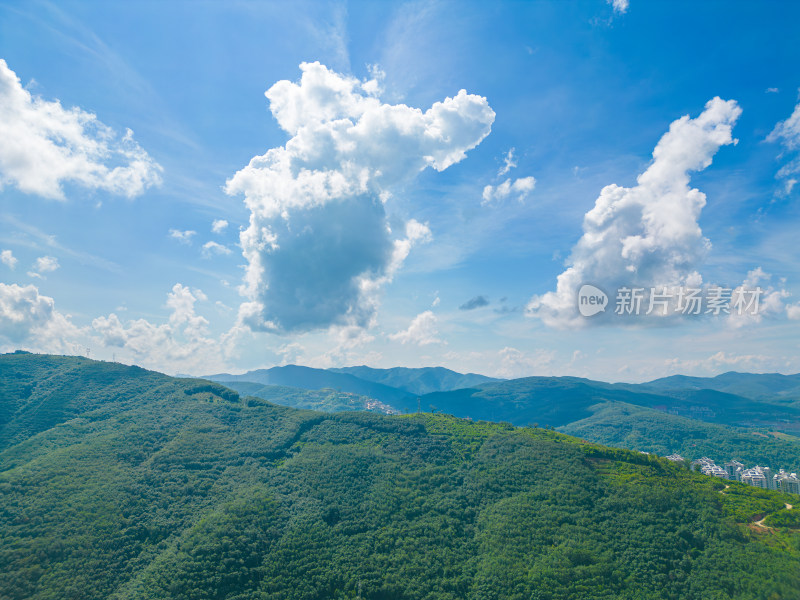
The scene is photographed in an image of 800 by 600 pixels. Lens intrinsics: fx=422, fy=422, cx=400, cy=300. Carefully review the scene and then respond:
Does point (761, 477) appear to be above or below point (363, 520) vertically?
above

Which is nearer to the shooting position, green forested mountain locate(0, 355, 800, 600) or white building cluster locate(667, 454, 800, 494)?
green forested mountain locate(0, 355, 800, 600)

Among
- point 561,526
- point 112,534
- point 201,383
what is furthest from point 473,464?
point 201,383

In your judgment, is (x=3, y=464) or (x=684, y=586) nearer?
(x=684, y=586)

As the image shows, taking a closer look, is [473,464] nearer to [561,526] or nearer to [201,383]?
[561,526]

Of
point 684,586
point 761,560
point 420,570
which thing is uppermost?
point 761,560

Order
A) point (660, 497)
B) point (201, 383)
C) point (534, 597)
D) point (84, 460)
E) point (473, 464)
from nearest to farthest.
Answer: point (534, 597) → point (660, 497) → point (84, 460) → point (473, 464) → point (201, 383)

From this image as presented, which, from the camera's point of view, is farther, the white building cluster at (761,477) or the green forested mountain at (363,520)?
the white building cluster at (761,477)

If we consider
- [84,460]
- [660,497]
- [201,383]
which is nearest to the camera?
[660,497]

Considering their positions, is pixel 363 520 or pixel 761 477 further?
pixel 761 477
